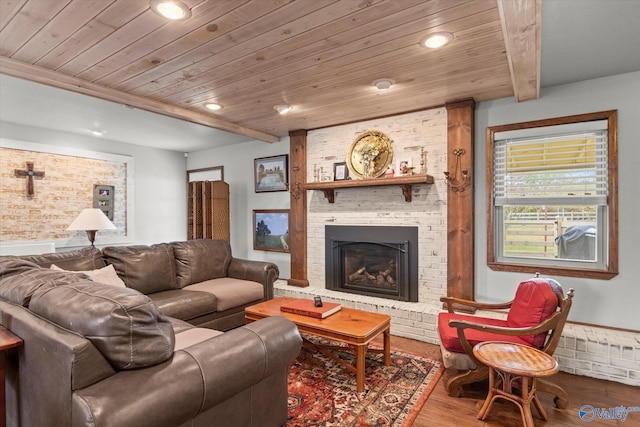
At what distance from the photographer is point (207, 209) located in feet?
17.2

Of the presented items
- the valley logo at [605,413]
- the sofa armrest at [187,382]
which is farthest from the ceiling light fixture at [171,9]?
the valley logo at [605,413]

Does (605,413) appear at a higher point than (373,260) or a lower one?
lower

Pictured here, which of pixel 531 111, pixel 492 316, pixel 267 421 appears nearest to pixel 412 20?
pixel 531 111

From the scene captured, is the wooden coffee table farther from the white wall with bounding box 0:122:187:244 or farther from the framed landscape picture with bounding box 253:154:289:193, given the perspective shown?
the white wall with bounding box 0:122:187:244

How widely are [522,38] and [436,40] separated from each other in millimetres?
510

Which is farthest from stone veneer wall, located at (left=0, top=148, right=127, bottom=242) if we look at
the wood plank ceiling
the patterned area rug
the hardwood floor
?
the hardwood floor

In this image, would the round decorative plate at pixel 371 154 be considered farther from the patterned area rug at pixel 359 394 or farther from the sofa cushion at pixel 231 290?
the patterned area rug at pixel 359 394

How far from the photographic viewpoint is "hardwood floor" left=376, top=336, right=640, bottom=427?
2.07 metres

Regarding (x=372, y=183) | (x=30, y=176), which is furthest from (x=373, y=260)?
(x=30, y=176)

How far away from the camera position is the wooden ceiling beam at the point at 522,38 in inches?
69.9

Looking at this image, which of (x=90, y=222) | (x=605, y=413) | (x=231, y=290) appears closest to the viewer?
(x=605, y=413)

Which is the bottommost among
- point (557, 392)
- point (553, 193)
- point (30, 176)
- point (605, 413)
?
point (605, 413)

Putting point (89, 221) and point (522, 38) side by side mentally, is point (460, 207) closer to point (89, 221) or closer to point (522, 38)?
point (522, 38)

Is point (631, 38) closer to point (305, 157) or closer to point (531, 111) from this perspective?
point (531, 111)
